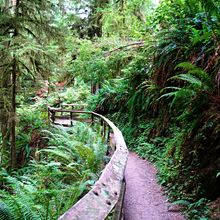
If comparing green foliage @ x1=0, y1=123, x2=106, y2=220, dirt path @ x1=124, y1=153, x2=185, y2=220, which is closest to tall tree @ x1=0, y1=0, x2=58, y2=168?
green foliage @ x1=0, y1=123, x2=106, y2=220

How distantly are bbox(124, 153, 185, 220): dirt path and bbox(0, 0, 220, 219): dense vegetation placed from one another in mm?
223

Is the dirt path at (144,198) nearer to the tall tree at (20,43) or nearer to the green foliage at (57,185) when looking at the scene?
the green foliage at (57,185)

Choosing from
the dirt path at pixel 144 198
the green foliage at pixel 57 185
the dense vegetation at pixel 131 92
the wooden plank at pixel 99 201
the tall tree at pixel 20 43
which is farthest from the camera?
the tall tree at pixel 20 43

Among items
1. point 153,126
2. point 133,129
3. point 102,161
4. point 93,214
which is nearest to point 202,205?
point 102,161

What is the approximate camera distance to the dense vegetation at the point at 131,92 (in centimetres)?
480

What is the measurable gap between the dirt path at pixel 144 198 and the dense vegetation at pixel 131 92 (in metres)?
0.22

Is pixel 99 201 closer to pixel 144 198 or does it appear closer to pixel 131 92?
pixel 144 198

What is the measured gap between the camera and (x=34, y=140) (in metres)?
12.1

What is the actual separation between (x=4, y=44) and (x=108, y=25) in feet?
27.9

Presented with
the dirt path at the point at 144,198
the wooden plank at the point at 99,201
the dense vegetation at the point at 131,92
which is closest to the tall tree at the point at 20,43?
the dense vegetation at the point at 131,92

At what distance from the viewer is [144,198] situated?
4766 mm

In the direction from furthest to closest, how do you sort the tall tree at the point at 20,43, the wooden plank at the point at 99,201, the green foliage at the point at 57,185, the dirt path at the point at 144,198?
the tall tree at the point at 20,43, the dirt path at the point at 144,198, the green foliage at the point at 57,185, the wooden plank at the point at 99,201

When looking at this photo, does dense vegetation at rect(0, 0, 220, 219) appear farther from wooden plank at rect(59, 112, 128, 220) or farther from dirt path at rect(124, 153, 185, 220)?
wooden plank at rect(59, 112, 128, 220)

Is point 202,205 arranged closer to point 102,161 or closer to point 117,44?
point 102,161
